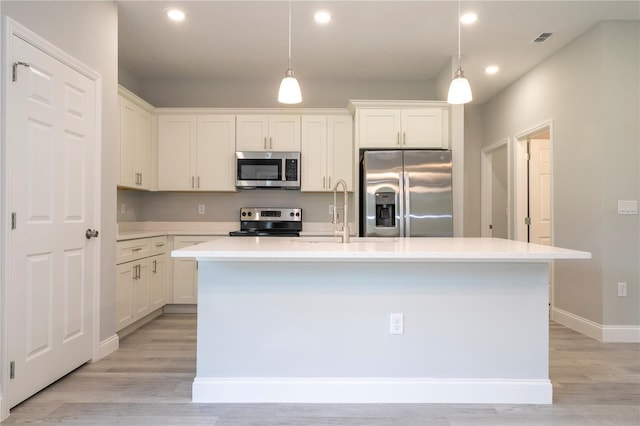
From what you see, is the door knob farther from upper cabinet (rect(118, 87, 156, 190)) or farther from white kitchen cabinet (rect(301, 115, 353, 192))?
white kitchen cabinet (rect(301, 115, 353, 192))

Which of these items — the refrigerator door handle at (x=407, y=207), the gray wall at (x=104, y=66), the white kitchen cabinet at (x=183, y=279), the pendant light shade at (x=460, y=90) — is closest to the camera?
the pendant light shade at (x=460, y=90)

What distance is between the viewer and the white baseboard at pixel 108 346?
288 centimetres

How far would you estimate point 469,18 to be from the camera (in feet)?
11.1

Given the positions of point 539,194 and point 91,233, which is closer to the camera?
point 91,233

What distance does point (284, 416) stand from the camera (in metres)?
2.07

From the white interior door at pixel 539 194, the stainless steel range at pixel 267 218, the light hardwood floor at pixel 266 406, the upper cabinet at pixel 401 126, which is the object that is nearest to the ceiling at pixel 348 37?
the upper cabinet at pixel 401 126

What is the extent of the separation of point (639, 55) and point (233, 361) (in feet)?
12.9

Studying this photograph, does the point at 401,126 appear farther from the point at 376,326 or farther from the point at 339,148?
the point at 376,326

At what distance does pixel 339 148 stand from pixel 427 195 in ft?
3.88

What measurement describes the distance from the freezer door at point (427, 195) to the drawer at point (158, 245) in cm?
250

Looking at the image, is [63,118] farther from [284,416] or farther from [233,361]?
[284,416]

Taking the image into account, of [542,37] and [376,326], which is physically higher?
[542,37]

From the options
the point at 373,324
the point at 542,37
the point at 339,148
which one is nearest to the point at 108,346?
the point at 373,324

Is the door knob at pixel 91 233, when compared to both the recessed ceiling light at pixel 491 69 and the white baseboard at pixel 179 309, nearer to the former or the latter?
the white baseboard at pixel 179 309
